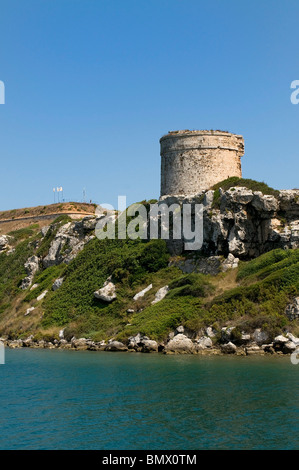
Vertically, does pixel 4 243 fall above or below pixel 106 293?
above

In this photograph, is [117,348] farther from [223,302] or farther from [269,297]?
[269,297]

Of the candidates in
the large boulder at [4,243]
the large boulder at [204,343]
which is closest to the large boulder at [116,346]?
the large boulder at [204,343]

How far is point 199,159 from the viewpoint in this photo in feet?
181

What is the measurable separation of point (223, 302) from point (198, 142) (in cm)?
2107

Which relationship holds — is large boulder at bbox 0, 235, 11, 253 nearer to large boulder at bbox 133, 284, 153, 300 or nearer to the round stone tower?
the round stone tower

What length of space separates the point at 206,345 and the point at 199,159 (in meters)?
23.6

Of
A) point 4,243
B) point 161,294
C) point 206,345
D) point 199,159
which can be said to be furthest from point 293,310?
point 4,243

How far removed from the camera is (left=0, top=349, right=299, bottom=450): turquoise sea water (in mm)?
17875

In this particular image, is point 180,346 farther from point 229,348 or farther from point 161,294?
point 161,294

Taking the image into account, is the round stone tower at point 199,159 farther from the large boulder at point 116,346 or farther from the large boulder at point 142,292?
the large boulder at point 116,346

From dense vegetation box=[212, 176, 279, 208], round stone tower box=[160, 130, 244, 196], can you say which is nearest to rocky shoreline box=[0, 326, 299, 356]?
dense vegetation box=[212, 176, 279, 208]

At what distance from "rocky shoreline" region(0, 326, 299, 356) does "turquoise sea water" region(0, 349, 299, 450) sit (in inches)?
77.3

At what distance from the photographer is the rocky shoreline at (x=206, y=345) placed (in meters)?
33.4

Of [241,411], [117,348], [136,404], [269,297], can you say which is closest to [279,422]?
[241,411]
